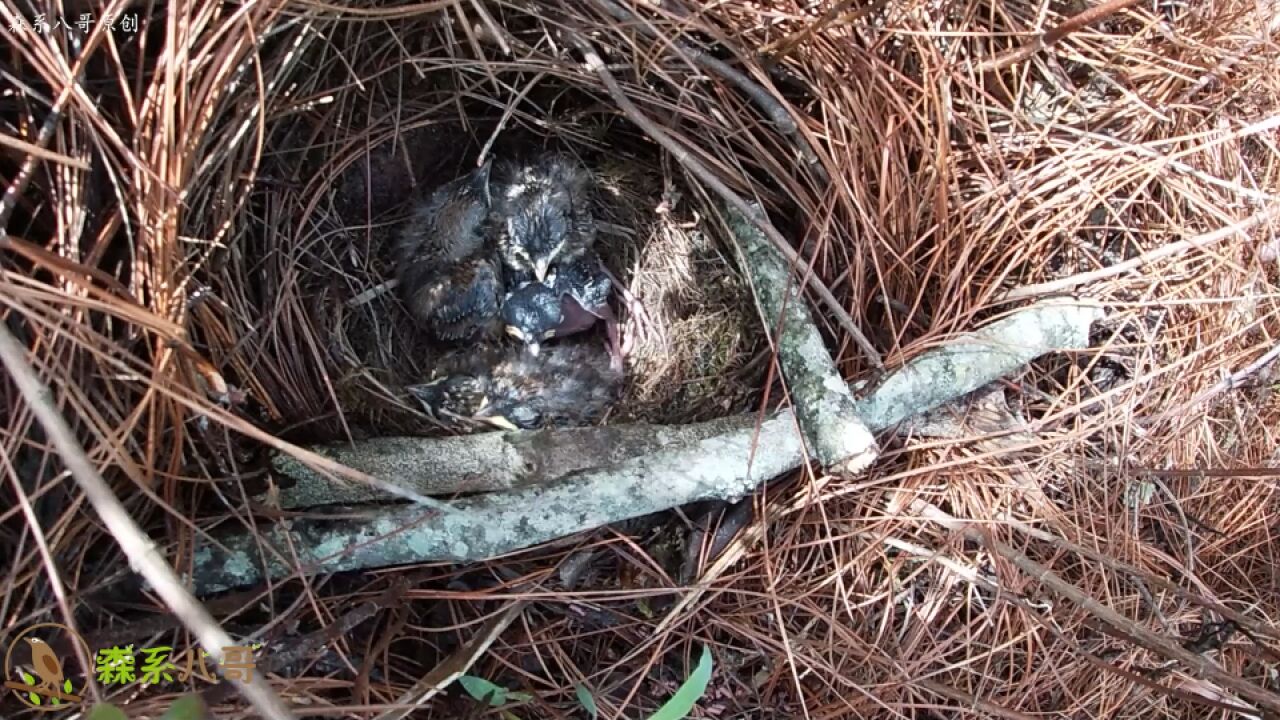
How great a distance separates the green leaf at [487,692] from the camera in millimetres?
1615

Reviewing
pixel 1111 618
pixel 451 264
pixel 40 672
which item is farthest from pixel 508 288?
pixel 1111 618

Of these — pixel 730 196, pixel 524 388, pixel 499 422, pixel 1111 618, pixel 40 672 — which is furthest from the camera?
pixel 524 388

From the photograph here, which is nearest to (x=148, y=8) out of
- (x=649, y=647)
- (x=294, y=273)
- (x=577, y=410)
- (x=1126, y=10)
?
(x=294, y=273)

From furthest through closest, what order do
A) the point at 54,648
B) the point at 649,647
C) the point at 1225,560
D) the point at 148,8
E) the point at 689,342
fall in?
the point at 689,342 < the point at 1225,560 < the point at 649,647 < the point at 148,8 < the point at 54,648

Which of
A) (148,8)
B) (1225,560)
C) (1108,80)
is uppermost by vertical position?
(148,8)

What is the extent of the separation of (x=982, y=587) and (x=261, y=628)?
146cm

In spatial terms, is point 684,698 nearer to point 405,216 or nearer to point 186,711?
point 186,711

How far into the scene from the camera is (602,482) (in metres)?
1.63

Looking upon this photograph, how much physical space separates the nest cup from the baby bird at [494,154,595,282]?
0.07 metres

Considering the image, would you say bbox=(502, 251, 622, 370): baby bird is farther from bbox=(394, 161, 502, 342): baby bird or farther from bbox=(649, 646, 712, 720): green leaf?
bbox=(649, 646, 712, 720): green leaf

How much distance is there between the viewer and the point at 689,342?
218cm

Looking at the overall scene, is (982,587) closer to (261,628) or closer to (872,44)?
(872,44)

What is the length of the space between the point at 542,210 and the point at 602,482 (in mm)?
916

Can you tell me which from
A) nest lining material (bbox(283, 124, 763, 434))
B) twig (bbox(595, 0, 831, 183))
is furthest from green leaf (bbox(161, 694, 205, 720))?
twig (bbox(595, 0, 831, 183))
